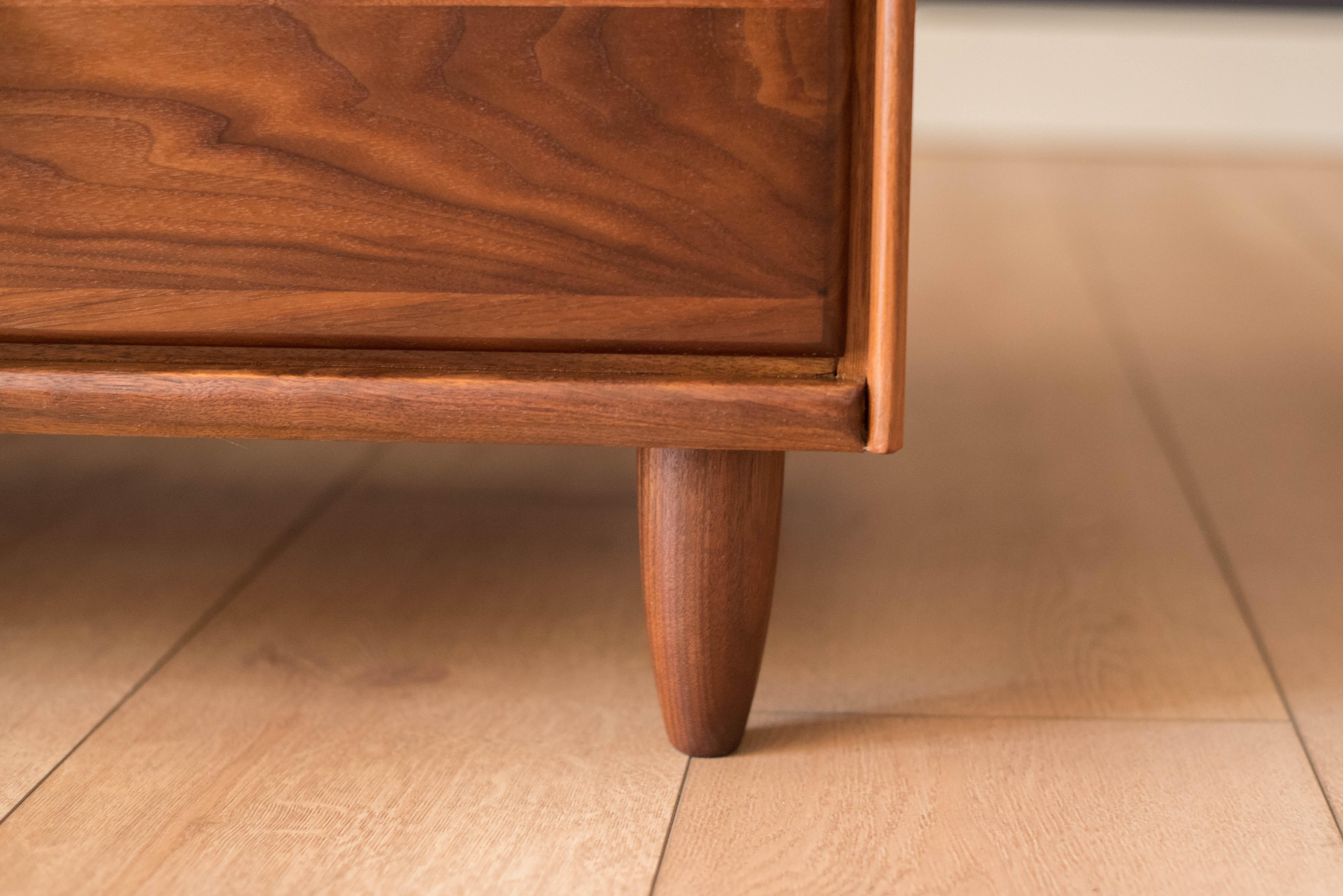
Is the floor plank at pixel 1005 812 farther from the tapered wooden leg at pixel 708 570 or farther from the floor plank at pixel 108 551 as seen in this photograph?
the floor plank at pixel 108 551

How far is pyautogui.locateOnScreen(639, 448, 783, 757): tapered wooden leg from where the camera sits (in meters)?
0.42

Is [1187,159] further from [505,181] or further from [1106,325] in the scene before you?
[505,181]

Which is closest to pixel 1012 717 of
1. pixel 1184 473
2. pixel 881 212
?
pixel 881 212

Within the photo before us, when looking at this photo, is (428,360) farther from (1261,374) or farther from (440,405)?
(1261,374)

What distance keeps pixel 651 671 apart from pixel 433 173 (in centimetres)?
24

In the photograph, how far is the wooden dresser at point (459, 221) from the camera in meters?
0.36

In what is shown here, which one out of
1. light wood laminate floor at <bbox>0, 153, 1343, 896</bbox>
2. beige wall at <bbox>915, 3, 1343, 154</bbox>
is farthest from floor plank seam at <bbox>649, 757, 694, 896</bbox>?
beige wall at <bbox>915, 3, 1343, 154</bbox>

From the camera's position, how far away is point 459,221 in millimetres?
376

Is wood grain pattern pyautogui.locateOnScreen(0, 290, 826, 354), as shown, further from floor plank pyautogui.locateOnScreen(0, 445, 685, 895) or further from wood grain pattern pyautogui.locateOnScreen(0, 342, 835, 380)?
floor plank pyautogui.locateOnScreen(0, 445, 685, 895)

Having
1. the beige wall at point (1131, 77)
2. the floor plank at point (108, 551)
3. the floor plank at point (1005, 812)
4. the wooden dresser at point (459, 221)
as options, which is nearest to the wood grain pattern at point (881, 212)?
the wooden dresser at point (459, 221)

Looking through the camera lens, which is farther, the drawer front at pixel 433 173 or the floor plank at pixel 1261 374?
the floor plank at pixel 1261 374

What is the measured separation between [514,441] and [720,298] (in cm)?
7

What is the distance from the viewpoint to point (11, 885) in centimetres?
39

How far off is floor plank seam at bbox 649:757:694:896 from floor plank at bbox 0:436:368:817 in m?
0.22
